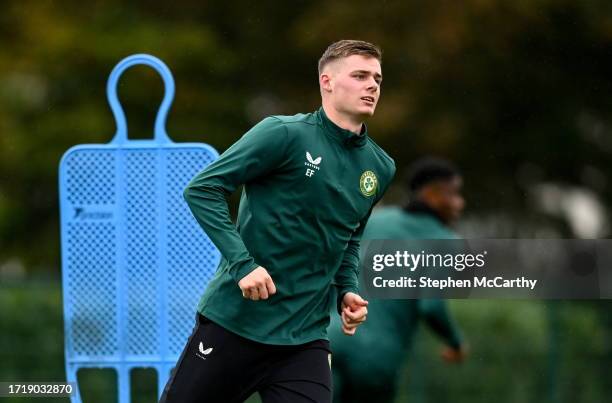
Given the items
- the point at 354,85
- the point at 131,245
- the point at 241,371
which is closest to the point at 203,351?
the point at 241,371

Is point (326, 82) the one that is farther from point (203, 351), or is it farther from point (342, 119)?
point (203, 351)

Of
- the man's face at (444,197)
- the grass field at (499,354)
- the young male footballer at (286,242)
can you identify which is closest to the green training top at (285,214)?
the young male footballer at (286,242)

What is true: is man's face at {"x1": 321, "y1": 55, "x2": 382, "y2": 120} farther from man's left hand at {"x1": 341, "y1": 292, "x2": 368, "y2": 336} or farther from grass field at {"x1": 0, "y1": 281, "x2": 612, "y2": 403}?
grass field at {"x1": 0, "y1": 281, "x2": 612, "y2": 403}

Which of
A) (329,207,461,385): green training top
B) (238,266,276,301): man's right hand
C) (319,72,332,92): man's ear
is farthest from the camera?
Answer: (329,207,461,385): green training top

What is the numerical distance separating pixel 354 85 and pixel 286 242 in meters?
0.58

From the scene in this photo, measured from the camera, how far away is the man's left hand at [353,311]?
4105 mm

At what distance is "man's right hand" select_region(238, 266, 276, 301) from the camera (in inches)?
148

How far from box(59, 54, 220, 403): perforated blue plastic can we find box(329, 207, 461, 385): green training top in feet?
3.72

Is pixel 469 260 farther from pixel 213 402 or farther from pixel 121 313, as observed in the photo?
pixel 213 402

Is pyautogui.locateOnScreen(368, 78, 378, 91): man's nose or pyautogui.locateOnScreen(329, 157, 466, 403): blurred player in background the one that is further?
pyautogui.locateOnScreen(329, 157, 466, 403): blurred player in background

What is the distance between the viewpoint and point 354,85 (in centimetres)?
414

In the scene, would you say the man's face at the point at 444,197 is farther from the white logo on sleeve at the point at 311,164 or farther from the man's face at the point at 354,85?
the white logo on sleeve at the point at 311,164

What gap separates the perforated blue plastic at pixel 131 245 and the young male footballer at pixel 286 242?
64.9 inches

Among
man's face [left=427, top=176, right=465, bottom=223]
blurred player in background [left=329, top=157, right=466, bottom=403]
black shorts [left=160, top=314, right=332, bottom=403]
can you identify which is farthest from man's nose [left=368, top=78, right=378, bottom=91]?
man's face [left=427, top=176, right=465, bottom=223]
